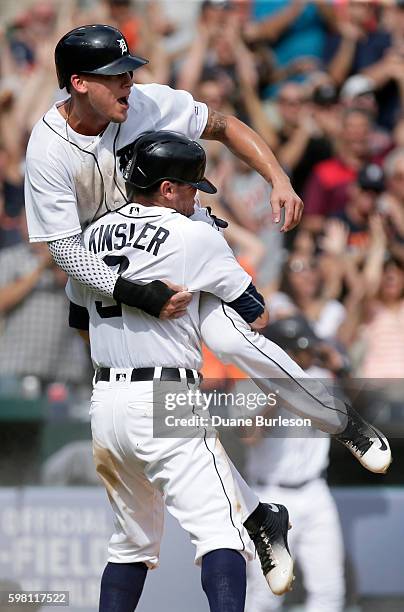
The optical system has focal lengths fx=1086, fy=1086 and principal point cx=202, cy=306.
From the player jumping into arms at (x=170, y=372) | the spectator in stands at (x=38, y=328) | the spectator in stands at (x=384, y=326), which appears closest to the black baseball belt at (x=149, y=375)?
the player jumping into arms at (x=170, y=372)

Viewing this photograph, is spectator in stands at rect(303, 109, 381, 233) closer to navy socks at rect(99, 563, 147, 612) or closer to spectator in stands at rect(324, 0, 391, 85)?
spectator in stands at rect(324, 0, 391, 85)

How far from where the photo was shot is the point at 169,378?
146 inches

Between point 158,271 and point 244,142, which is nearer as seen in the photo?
point 158,271

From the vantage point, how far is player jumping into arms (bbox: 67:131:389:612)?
3.62 meters

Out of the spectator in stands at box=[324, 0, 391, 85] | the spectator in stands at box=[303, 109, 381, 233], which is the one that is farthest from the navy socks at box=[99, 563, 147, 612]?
the spectator in stands at box=[324, 0, 391, 85]

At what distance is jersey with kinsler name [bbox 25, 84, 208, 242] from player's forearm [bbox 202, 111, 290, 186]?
196 millimetres

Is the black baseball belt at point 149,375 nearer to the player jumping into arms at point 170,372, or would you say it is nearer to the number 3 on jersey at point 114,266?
the player jumping into arms at point 170,372

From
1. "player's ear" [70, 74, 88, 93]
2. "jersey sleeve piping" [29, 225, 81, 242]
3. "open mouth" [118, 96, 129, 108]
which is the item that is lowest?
"jersey sleeve piping" [29, 225, 81, 242]

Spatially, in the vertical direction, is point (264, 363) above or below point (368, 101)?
above

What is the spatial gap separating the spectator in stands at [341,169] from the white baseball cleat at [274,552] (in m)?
3.98

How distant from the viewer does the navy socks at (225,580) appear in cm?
356

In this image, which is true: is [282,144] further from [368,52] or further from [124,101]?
[124,101]

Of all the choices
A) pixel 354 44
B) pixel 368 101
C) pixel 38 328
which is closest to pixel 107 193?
pixel 38 328

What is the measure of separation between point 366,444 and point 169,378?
75 centimetres
